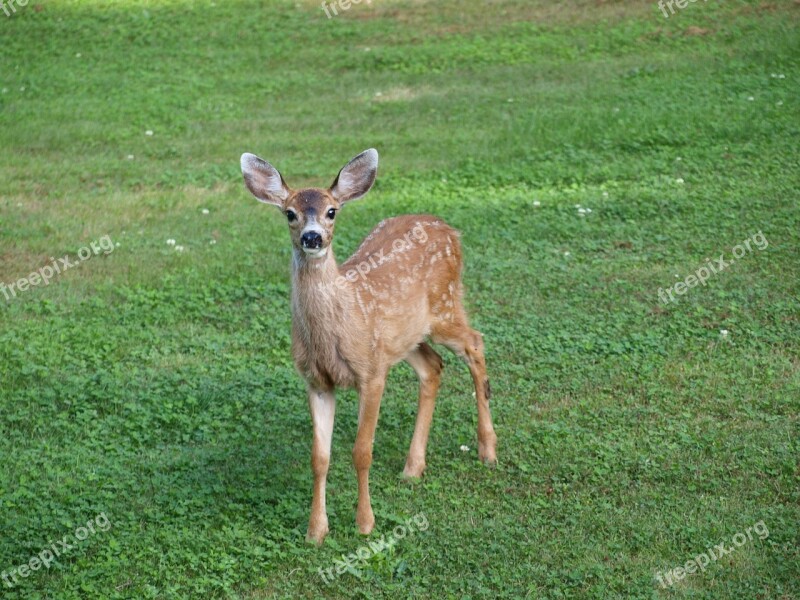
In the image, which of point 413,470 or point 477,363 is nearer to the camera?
point 413,470

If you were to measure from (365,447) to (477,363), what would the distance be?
4.27 feet

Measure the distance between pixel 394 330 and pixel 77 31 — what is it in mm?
12342

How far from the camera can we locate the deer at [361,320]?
21.1 ft

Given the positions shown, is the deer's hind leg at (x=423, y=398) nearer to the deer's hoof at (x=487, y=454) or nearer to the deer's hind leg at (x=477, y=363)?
the deer's hind leg at (x=477, y=363)

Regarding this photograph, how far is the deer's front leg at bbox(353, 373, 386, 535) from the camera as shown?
6.47 m

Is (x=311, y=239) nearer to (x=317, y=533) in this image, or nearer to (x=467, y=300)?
(x=317, y=533)

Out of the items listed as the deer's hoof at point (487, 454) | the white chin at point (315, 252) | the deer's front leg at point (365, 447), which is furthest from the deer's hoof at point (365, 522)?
the white chin at point (315, 252)

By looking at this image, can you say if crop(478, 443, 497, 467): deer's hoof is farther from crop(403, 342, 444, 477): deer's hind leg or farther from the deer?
crop(403, 342, 444, 477): deer's hind leg

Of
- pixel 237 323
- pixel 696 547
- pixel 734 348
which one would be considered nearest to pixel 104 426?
pixel 237 323

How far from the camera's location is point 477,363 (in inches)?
297

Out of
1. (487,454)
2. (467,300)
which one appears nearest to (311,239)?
(487,454)

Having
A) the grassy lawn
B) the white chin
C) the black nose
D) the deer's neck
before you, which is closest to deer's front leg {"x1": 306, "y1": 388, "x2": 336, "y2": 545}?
the grassy lawn

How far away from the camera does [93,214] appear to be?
1148 cm

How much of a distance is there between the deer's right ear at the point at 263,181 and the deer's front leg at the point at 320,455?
1.13 metres
